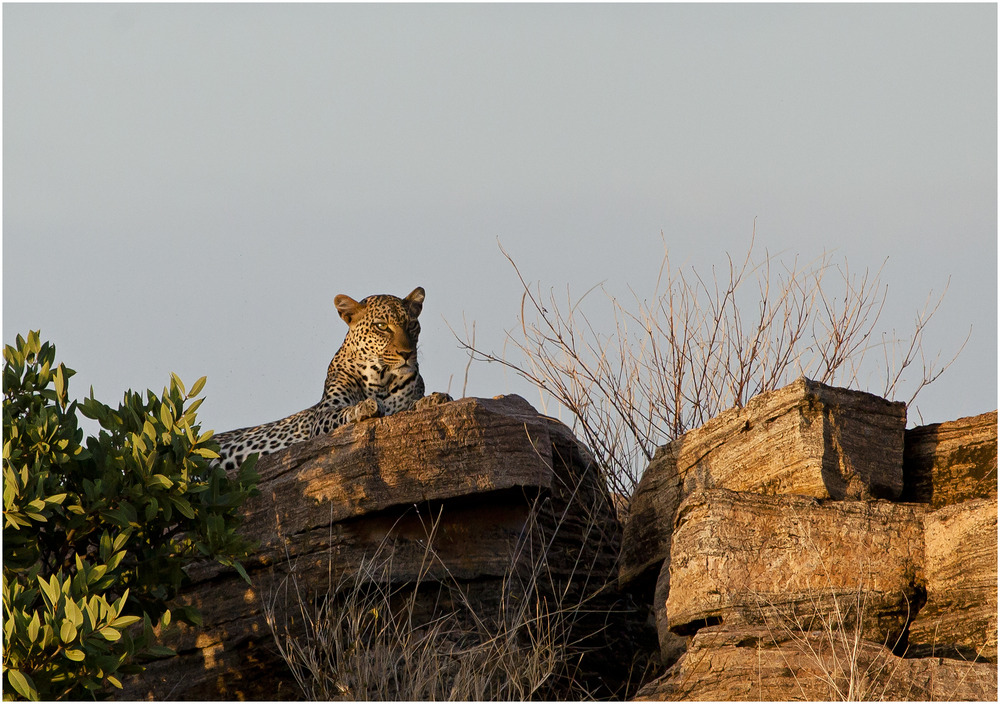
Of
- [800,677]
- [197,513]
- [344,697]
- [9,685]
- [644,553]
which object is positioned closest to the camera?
[9,685]

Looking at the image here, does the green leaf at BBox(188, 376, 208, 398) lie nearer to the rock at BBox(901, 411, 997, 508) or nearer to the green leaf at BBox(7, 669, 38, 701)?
the green leaf at BBox(7, 669, 38, 701)

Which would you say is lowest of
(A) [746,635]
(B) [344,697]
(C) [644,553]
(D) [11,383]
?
(B) [344,697]

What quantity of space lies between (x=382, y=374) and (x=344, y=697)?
3.58 meters

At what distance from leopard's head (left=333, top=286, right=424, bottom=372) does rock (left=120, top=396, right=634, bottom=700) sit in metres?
1.70

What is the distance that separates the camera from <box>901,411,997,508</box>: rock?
23.6 ft

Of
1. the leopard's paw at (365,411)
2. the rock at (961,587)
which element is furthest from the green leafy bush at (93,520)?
the rock at (961,587)

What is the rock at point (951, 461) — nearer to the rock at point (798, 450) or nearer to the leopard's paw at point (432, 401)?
the rock at point (798, 450)

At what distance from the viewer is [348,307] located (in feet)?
34.4

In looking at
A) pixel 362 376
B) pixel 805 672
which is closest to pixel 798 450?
pixel 805 672

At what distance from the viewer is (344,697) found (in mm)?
7020

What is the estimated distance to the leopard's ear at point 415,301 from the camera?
10.3 m

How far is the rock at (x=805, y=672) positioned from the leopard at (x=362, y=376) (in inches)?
152

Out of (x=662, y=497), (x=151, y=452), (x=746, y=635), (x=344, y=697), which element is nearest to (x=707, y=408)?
(x=662, y=497)

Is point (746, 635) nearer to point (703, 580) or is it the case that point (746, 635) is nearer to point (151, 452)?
point (703, 580)
